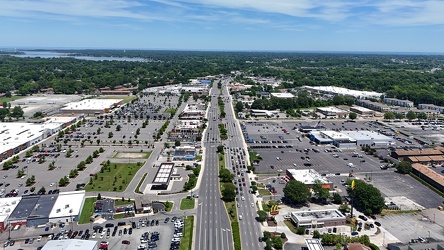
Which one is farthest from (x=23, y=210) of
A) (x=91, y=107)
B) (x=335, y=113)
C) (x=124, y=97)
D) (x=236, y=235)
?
(x=124, y=97)

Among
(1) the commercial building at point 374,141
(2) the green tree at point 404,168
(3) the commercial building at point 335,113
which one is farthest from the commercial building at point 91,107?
(2) the green tree at point 404,168

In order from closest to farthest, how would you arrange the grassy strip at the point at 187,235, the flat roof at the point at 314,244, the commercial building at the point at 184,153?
the flat roof at the point at 314,244 → the grassy strip at the point at 187,235 → the commercial building at the point at 184,153

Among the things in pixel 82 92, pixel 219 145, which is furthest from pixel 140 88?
pixel 219 145

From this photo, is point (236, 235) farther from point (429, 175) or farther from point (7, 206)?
point (429, 175)

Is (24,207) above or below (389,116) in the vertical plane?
below

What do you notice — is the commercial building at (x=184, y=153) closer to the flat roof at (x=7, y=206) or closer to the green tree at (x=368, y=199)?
the flat roof at (x=7, y=206)

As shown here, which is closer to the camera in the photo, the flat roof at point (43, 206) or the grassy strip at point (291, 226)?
the grassy strip at point (291, 226)

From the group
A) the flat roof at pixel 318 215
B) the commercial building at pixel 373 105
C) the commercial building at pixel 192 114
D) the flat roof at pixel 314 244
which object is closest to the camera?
the flat roof at pixel 314 244
